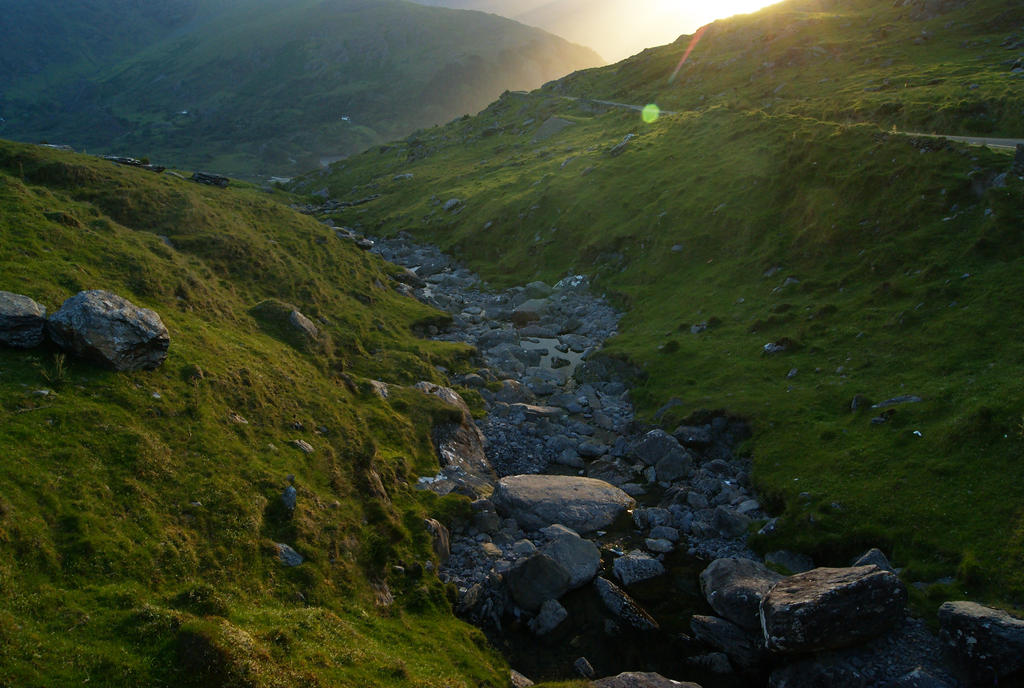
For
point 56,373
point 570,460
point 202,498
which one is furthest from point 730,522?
point 56,373

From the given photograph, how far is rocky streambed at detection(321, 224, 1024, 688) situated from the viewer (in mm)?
22953

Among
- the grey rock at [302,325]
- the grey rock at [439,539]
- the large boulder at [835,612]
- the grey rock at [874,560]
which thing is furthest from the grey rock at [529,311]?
the large boulder at [835,612]

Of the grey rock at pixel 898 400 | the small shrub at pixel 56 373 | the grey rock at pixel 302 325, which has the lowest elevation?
the grey rock at pixel 898 400

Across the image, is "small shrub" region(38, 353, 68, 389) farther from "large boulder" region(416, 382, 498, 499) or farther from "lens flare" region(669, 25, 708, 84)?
"lens flare" region(669, 25, 708, 84)

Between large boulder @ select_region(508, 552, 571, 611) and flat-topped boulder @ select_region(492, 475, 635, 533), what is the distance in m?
5.17

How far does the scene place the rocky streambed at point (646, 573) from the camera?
2295 centimetres

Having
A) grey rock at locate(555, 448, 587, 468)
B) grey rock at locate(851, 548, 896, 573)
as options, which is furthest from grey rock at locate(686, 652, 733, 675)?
grey rock at locate(555, 448, 587, 468)

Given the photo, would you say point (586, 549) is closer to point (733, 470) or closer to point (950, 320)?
point (733, 470)

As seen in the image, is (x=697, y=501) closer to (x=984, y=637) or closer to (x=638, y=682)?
(x=638, y=682)

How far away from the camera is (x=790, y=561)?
2967 centimetres

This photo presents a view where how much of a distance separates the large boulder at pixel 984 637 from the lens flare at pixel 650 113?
4058 inches

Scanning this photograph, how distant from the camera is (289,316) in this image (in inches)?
1736

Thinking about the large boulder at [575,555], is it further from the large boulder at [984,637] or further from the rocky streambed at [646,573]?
the large boulder at [984,637]

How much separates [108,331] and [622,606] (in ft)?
85.8
